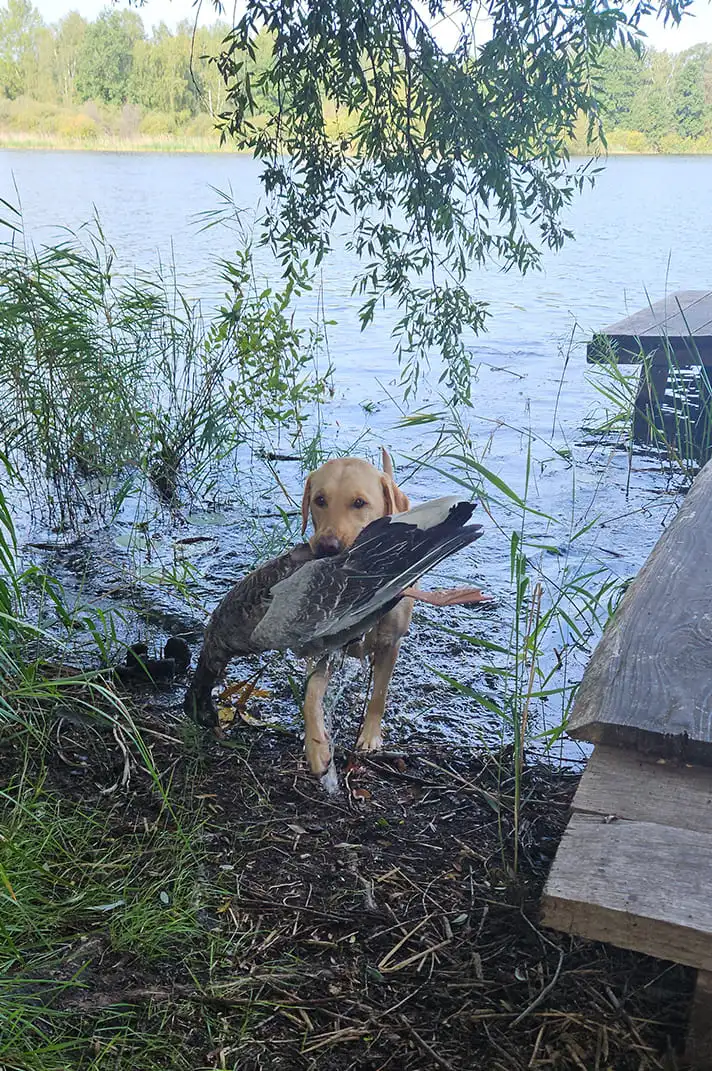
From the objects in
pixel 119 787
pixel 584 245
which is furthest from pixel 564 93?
pixel 584 245

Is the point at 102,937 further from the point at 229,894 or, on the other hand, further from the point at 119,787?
the point at 119,787

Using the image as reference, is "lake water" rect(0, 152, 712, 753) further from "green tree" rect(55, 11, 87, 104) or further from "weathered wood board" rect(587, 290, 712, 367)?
"green tree" rect(55, 11, 87, 104)

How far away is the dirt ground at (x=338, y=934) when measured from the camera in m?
1.85

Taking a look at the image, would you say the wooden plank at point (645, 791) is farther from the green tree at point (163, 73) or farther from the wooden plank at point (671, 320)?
the green tree at point (163, 73)

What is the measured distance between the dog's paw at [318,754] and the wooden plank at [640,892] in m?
1.17

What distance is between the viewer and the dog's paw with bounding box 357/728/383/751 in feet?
9.88

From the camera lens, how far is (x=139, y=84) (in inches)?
387

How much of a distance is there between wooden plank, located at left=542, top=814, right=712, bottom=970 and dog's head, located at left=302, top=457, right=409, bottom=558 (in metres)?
1.26

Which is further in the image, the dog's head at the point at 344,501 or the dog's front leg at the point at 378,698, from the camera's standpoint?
the dog's front leg at the point at 378,698

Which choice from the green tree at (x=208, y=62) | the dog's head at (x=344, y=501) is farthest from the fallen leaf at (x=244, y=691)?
the green tree at (x=208, y=62)

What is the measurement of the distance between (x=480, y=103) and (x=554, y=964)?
3.51 m

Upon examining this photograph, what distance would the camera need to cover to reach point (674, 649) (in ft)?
6.63

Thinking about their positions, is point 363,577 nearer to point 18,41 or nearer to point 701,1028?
point 701,1028

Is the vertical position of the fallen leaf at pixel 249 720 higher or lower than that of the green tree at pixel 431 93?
lower
